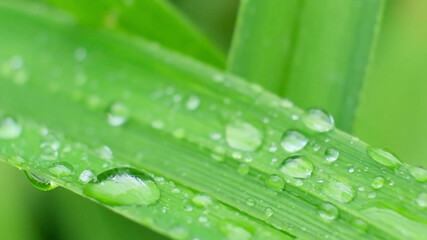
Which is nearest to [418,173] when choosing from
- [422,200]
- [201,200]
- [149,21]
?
[422,200]

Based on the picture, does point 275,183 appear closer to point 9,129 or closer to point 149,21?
point 9,129

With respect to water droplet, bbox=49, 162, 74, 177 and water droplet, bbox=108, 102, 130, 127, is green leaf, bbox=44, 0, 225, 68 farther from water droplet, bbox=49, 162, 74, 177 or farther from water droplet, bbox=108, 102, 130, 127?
water droplet, bbox=49, 162, 74, 177

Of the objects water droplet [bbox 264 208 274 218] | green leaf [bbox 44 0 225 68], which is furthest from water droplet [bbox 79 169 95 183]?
green leaf [bbox 44 0 225 68]

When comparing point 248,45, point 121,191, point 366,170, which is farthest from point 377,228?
point 248,45

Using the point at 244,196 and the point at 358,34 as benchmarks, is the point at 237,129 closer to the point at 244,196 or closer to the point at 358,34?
the point at 244,196

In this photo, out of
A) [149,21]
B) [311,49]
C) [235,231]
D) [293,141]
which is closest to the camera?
[235,231]
